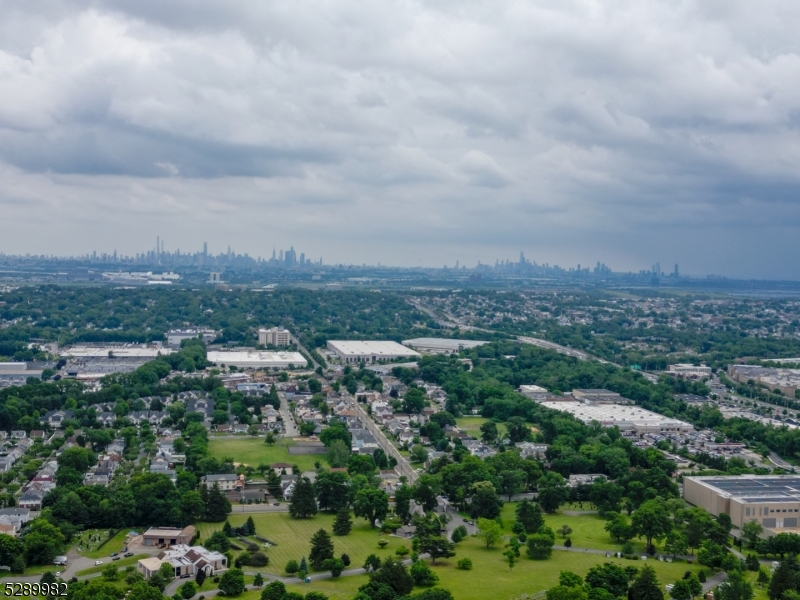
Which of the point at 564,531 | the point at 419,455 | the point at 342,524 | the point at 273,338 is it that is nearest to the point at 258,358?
the point at 273,338

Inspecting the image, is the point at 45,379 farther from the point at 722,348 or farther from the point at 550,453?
the point at 722,348

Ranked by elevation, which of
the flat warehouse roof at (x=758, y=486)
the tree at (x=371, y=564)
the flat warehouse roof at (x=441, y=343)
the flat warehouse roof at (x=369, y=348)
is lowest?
the tree at (x=371, y=564)

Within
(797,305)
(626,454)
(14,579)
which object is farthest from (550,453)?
(797,305)

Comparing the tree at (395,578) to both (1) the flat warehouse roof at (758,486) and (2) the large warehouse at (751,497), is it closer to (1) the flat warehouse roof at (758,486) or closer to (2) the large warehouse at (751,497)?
(2) the large warehouse at (751,497)

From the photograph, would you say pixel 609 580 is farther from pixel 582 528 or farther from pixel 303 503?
pixel 303 503

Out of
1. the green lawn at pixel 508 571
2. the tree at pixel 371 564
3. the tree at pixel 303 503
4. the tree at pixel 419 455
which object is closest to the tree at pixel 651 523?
the green lawn at pixel 508 571
